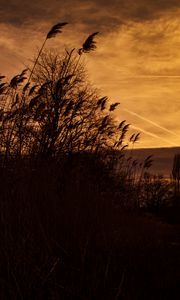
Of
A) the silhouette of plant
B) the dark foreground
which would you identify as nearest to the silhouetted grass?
the dark foreground

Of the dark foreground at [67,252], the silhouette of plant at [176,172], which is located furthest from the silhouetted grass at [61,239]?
the silhouette of plant at [176,172]

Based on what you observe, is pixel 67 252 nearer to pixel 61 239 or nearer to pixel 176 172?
pixel 61 239

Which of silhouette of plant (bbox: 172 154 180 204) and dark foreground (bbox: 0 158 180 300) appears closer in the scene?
dark foreground (bbox: 0 158 180 300)

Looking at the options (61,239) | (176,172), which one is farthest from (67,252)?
(176,172)

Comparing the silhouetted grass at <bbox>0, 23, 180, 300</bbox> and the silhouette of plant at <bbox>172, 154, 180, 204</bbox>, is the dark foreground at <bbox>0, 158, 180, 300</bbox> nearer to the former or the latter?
the silhouetted grass at <bbox>0, 23, 180, 300</bbox>

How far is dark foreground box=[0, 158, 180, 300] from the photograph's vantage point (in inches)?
124

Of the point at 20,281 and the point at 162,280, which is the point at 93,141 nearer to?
the point at 162,280

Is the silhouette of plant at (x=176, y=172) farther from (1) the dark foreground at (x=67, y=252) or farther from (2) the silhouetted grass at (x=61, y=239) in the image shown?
(1) the dark foreground at (x=67, y=252)

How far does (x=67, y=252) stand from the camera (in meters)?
3.93

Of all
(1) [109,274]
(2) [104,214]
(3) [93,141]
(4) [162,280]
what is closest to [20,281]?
(1) [109,274]

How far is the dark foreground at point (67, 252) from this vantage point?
10.3 ft

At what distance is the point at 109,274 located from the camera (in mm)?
3627

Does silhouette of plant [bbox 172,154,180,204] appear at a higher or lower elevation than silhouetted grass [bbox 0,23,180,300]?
higher

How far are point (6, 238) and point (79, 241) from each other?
100 cm
